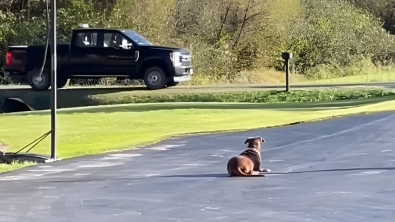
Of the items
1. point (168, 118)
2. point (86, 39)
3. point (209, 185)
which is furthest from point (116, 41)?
point (209, 185)

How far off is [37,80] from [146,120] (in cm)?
519

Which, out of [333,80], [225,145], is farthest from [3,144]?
[333,80]

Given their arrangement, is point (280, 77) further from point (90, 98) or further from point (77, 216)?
point (77, 216)

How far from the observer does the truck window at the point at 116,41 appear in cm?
2558

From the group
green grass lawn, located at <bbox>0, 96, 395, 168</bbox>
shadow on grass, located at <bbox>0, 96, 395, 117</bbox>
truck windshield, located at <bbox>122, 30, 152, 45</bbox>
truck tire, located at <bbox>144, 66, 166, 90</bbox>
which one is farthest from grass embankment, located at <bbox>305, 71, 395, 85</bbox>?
truck windshield, located at <bbox>122, 30, 152, 45</bbox>

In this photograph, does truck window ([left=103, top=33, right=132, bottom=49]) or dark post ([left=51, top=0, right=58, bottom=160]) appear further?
truck window ([left=103, top=33, right=132, bottom=49])

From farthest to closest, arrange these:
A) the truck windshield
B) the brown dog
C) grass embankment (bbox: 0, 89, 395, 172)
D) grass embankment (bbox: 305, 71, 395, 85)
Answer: grass embankment (bbox: 305, 71, 395, 85), the truck windshield, grass embankment (bbox: 0, 89, 395, 172), the brown dog

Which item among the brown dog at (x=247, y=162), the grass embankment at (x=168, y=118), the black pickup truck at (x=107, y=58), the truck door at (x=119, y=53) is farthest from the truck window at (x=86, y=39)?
the brown dog at (x=247, y=162)

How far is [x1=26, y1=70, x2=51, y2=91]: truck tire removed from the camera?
84.5 feet

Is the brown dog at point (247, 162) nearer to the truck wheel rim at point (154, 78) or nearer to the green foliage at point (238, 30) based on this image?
the truck wheel rim at point (154, 78)

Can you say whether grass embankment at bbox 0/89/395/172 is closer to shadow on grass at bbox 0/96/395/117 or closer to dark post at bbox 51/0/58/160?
shadow on grass at bbox 0/96/395/117

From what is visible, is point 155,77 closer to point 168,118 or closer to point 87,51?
point 87,51

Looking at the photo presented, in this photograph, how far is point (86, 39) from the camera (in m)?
25.7

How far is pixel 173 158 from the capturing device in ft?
47.6
